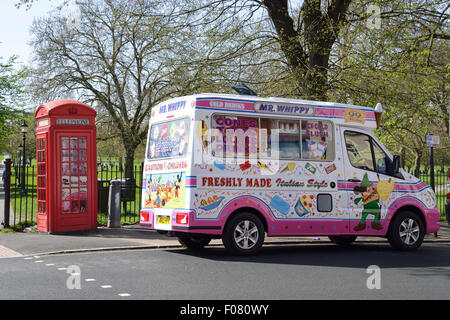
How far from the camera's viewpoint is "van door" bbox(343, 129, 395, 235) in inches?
459

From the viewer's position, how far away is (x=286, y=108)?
11.1m

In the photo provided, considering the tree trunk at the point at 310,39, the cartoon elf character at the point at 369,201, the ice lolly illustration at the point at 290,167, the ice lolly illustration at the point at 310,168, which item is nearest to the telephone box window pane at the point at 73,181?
the ice lolly illustration at the point at 290,167

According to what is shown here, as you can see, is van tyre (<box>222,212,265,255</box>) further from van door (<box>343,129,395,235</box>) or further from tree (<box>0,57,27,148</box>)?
tree (<box>0,57,27,148</box>)

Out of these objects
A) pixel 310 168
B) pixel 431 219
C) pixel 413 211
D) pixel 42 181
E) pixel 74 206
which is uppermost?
pixel 310 168

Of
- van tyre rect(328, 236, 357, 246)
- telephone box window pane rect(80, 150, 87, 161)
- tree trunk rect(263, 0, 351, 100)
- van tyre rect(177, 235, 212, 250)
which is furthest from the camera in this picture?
tree trunk rect(263, 0, 351, 100)

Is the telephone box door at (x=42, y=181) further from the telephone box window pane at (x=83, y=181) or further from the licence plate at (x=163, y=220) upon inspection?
the licence plate at (x=163, y=220)

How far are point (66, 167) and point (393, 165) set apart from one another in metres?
6.81

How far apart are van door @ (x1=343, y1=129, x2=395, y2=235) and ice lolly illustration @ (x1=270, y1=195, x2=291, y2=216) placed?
4.38ft

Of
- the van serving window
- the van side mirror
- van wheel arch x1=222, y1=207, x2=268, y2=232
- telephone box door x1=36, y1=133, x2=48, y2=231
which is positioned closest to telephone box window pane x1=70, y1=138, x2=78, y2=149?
telephone box door x1=36, y1=133, x2=48, y2=231

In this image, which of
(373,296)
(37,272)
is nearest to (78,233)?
(37,272)

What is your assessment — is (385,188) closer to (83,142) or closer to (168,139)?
(168,139)

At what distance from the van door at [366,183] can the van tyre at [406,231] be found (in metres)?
0.21

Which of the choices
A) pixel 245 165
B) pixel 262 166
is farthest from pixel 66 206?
pixel 262 166
